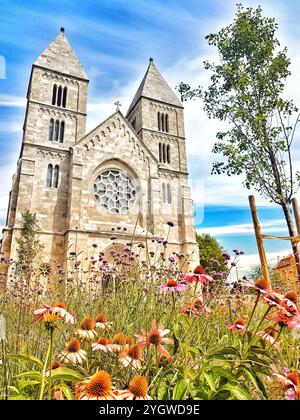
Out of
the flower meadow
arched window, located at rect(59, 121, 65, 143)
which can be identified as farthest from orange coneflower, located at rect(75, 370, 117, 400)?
arched window, located at rect(59, 121, 65, 143)

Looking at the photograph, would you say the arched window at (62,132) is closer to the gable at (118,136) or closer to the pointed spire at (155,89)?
the gable at (118,136)

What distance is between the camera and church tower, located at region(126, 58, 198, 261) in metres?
20.1

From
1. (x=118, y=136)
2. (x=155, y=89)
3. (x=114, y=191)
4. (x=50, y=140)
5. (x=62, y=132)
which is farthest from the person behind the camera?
(x=155, y=89)

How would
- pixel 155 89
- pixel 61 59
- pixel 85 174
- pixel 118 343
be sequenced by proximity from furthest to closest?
pixel 155 89, pixel 61 59, pixel 85 174, pixel 118 343

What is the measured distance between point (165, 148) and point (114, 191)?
711cm

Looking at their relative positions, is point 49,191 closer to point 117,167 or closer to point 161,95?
point 117,167

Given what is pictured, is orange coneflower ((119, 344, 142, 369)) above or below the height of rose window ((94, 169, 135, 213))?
below

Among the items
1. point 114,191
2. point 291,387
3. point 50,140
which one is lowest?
point 291,387

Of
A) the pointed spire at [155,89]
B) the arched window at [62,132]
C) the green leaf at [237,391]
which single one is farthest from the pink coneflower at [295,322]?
the pointed spire at [155,89]

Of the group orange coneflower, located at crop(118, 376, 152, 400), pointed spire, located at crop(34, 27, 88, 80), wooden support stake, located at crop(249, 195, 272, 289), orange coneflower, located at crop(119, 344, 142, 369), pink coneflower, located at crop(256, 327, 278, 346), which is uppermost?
pointed spire, located at crop(34, 27, 88, 80)

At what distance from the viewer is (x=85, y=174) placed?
18.5 m

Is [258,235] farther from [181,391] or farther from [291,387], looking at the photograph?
[181,391]

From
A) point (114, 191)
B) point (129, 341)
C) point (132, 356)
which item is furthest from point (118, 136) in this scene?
point (132, 356)

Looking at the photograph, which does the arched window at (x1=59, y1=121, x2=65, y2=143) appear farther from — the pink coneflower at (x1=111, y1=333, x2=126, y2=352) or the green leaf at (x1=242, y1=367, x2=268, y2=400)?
the green leaf at (x1=242, y1=367, x2=268, y2=400)
